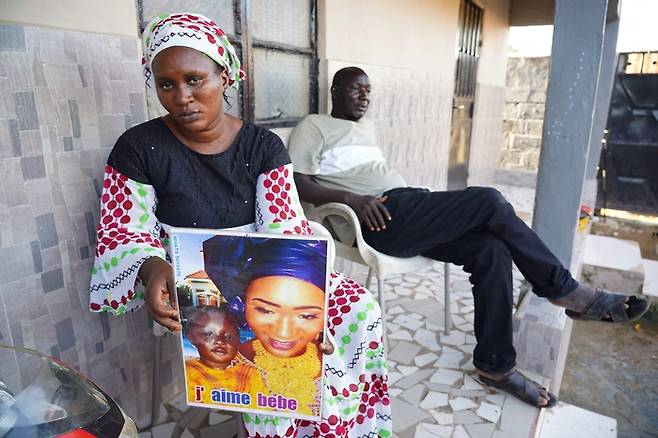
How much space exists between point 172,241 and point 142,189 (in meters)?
0.46

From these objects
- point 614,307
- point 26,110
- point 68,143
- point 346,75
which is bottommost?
Answer: point 614,307

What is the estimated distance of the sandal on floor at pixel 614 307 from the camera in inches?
77.7

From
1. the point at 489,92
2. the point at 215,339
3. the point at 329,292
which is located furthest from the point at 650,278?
the point at 215,339

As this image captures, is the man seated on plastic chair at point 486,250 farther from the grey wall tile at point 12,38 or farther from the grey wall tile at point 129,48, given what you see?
the grey wall tile at point 12,38

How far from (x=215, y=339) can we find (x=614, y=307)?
173cm

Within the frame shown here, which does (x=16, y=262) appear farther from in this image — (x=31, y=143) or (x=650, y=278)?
(x=650, y=278)

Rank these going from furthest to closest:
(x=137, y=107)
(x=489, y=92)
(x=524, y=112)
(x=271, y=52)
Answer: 1. (x=524, y=112)
2. (x=489, y=92)
3. (x=271, y=52)
4. (x=137, y=107)

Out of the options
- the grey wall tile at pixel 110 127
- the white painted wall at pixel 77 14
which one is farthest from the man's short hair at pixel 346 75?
the grey wall tile at pixel 110 127

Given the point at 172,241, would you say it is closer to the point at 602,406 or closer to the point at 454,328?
the point at 454,328

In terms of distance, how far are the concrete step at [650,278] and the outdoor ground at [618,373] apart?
0.20 metres

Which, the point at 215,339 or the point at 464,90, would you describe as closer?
the point at 215,339

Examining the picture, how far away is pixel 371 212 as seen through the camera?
2.16m

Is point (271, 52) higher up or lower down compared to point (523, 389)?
higher up

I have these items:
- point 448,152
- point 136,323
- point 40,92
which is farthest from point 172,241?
point 448,152
